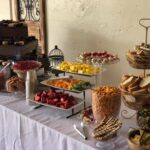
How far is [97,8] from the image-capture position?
231 centimetres

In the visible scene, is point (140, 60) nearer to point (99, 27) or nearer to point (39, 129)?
point (39, 129)

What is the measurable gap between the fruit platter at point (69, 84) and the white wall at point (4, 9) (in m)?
1.93

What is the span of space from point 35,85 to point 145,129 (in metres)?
0.62

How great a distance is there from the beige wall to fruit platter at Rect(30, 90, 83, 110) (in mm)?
976

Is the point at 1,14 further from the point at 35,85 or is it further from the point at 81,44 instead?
the point at 35,85

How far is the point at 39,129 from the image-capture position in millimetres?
1185

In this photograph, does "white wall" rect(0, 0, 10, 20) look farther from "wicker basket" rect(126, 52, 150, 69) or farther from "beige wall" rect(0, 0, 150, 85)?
"wicker basket" rect(126, 52, 150, 69)

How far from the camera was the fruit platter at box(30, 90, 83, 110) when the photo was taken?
48.4 inches

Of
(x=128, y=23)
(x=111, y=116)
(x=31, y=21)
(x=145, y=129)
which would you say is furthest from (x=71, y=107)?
(x=31, y=21)

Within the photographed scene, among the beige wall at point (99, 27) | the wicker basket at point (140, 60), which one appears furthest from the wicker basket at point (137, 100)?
the beige wall at point (99, 27)

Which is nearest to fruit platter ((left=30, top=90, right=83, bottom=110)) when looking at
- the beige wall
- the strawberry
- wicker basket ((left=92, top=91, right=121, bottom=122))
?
the strawberry

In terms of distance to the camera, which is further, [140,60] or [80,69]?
[80,69]

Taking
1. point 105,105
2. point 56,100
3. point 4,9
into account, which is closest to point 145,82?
point 105,105

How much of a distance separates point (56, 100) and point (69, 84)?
121mm
